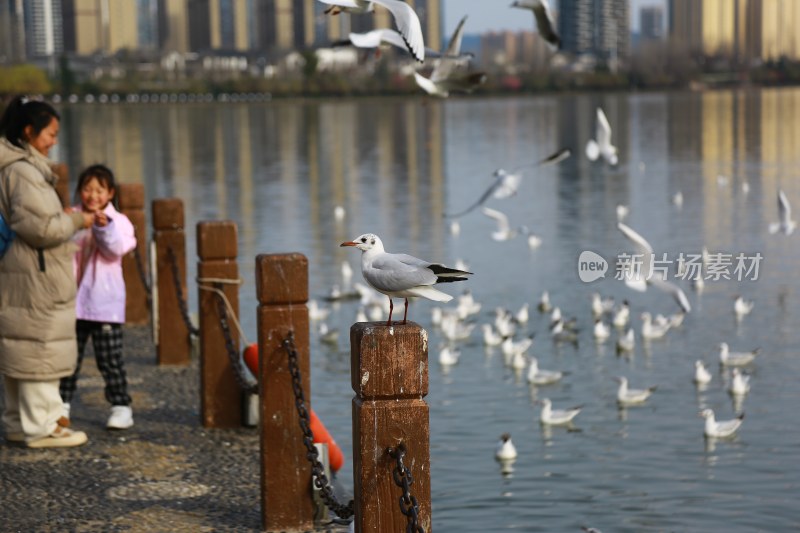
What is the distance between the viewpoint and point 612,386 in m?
10.5

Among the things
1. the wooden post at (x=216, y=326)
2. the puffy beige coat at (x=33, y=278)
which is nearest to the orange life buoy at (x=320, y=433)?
the wooden post at (x=216, y=326)

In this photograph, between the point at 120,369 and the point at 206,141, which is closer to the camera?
the point at 120,369

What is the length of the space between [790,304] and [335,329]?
4.67 meters

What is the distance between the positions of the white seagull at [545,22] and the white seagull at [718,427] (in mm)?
3433

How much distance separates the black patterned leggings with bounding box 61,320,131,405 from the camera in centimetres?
650

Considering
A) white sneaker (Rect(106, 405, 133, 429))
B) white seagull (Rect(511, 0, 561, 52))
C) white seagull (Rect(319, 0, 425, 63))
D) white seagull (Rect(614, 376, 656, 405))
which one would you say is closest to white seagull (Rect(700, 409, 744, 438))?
white seagull (Rect(614, 376, 656, 405))

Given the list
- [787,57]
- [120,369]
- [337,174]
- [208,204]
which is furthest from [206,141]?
[787,57]

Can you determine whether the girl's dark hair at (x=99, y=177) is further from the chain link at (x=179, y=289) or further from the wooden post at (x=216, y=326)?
the chain link at (x=179, y=289)

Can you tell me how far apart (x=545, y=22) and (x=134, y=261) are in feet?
14.0

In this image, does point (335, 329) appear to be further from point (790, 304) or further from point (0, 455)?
point (0, 455)

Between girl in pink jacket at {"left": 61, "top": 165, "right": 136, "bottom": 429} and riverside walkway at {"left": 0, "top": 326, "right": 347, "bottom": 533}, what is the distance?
0.29m

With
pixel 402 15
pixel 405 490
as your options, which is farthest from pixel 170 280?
pixel 405 490

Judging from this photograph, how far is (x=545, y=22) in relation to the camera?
6.42m

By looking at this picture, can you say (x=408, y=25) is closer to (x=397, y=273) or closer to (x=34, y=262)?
(x=397, y=273)
